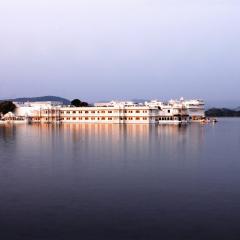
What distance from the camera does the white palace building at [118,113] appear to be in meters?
71.5

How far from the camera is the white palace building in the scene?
71.5 metres

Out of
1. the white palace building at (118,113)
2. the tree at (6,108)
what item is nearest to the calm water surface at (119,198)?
the white palace building at (118,113)

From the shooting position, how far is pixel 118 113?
237ft

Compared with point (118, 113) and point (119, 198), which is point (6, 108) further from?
point (119, 198)

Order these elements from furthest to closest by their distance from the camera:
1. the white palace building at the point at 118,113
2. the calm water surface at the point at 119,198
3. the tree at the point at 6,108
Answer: the tree at the point at 6,108 < the white palace building at the point at 118,113 < the calm water surface at the point at 119,198

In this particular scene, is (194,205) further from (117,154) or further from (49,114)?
(49,114)

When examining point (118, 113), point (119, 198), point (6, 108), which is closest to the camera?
point (119, 198)

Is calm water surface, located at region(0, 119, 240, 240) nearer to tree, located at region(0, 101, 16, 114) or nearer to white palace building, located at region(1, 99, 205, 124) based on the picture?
white palace building, located at region(1, 99, 205, 124)

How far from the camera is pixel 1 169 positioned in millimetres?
17375

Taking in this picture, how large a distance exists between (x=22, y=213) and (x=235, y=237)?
4589mm

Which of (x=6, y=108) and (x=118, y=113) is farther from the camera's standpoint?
(x=6, y=108)

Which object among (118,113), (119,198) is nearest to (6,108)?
(118,113)

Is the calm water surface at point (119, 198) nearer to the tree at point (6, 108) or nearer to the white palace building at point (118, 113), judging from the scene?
the white palace building at point (118, 113)

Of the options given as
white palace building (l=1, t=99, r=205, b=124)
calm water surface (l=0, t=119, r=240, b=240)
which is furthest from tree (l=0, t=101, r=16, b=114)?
calm water surface (l=0, t=119, r=240, b=240)
